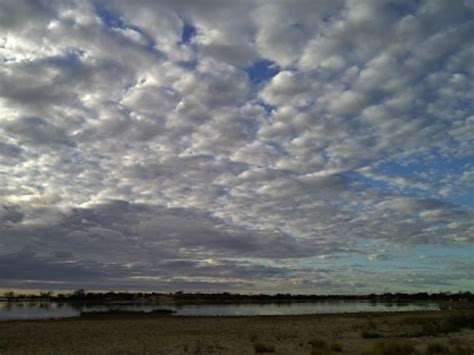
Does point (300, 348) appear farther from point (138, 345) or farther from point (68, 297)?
point (68, 297)

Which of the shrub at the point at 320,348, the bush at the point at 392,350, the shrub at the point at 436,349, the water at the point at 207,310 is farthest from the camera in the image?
the water at the point at 207,310

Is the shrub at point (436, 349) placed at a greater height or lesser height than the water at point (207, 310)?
greater

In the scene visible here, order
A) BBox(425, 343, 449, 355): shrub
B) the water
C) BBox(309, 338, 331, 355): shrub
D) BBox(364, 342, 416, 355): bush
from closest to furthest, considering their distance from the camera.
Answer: BBox(364, 342, 416, 355): bush, BBox(425, 343, 449, 355): shrub, BBox(309, 338, 331, 355): shrub, the water

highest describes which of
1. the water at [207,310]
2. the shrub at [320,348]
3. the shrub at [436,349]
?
the shrub at [436,349]

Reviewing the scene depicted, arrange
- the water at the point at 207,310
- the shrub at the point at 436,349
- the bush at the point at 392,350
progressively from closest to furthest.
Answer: the bush at the point at 392,350, the shrub at the point at 436,349, the water at the point at 207,310

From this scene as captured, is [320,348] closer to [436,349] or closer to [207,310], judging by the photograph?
[436,349]

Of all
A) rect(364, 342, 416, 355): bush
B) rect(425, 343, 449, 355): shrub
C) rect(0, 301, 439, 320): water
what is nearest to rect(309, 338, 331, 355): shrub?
rect(364, 342, 416, 355): bush

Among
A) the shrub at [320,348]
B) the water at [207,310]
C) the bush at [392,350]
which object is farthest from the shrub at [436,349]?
the water at [207,310]

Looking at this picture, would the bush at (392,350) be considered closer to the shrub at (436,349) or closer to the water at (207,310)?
the shrub at (436,349)

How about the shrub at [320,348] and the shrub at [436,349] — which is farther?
the shrub at [320,348]

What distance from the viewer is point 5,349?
23.3 meters

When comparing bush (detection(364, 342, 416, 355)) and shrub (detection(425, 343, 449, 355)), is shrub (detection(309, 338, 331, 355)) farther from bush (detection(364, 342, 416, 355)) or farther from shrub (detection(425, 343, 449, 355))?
shrub (detection(425, 343, 449, 355))

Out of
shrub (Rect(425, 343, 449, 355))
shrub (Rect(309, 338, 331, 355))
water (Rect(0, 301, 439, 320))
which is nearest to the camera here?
shrub (Rect(425, 343, 449, 355))

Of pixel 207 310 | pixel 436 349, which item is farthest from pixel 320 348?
pixel 207 310
